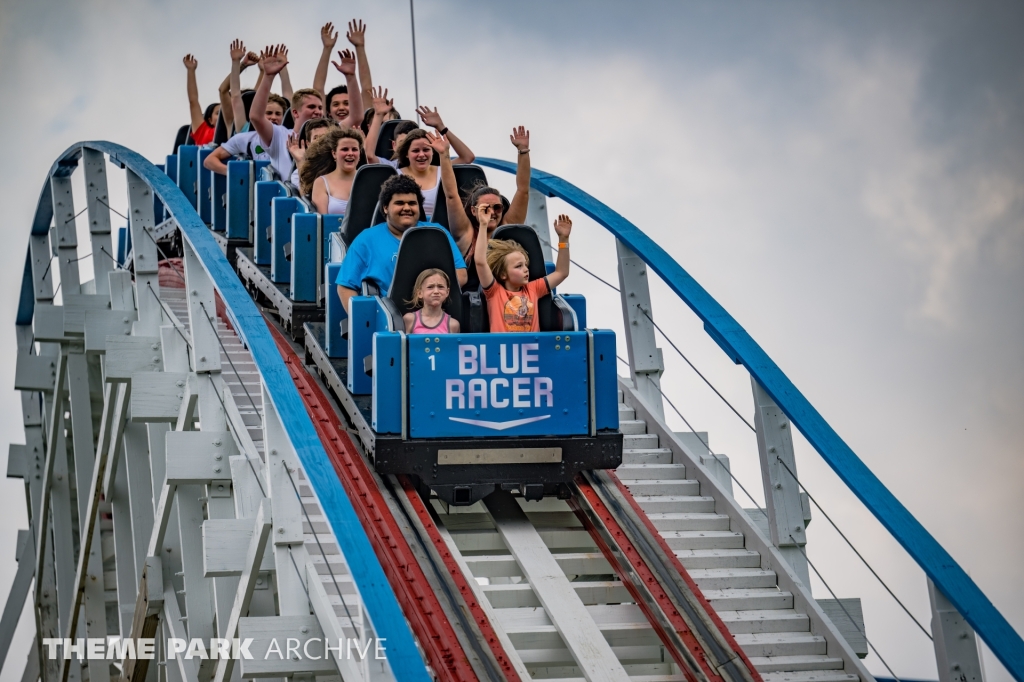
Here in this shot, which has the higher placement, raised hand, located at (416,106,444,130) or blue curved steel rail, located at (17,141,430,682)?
raised hand, located at (416,106,444,130)

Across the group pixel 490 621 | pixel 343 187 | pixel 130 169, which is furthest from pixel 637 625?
pixel 130 169

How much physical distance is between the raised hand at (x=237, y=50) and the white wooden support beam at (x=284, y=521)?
569 cm

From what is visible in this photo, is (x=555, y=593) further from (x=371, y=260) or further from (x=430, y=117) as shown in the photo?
(x=430, y=117)

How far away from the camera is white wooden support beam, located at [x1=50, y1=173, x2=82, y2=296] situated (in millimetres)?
10539

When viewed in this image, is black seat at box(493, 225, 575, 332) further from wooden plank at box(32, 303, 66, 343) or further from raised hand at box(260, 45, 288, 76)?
wooden plank at box(32, 303, 66, 343)

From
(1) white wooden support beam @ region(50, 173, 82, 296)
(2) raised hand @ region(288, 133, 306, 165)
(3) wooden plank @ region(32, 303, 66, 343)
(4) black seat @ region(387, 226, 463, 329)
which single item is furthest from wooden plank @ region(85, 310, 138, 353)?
(4) black seat @ region(387, 226, 463, 329)

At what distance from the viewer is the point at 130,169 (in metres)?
8.11

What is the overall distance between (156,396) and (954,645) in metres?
4.61

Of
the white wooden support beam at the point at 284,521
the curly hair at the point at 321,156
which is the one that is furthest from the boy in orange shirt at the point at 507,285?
the curly hair at the point at 321,156

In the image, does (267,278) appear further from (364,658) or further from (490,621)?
(364,658)

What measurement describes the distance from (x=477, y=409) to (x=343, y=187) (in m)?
2.98

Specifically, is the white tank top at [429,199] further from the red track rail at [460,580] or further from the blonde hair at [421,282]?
the red track rail at [460,580]

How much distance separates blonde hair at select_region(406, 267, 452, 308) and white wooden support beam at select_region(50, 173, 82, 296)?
5423 mm

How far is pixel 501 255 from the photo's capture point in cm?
611
